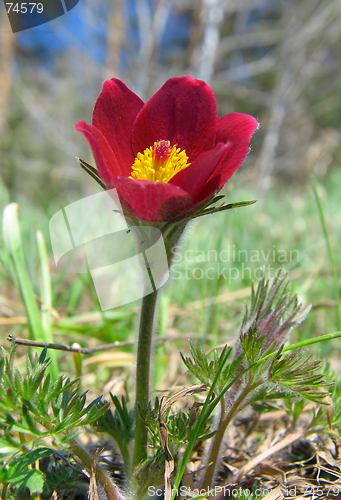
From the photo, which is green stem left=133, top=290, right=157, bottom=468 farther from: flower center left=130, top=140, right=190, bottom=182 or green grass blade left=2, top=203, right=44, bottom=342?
green grass blade left=2, top=203, right=44, bottom=342

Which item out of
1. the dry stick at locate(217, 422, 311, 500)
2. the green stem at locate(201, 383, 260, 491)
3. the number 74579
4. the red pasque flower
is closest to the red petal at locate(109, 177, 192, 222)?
the red pasque flower

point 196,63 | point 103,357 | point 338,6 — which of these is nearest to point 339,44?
point 338,6

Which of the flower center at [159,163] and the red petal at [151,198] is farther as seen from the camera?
the flower center at [159,163]

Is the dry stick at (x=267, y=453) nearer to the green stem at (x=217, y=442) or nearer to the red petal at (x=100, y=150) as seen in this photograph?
the green stem at (x=217, y=442)

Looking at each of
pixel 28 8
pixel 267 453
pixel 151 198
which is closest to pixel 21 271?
pixel 151 198

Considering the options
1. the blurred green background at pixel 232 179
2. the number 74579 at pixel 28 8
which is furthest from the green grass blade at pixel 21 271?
the number 74579 at pixel 28 8

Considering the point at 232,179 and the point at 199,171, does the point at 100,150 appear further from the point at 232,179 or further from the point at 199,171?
the point at 232,179

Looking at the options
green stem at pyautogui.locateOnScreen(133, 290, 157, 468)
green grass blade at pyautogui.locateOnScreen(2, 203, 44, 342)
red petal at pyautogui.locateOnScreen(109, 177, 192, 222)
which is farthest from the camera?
green grass blade at pyautogui.locateOnScreen(2, 203, 44, 342)
